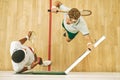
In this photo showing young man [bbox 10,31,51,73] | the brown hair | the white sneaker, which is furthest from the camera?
the white sneaker

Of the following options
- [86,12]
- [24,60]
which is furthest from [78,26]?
[24,60]

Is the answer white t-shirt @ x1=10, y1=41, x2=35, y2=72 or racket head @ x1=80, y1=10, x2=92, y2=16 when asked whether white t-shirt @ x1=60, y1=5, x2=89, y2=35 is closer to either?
racket head @ x1=80, y1=10, x2=92, y2=16

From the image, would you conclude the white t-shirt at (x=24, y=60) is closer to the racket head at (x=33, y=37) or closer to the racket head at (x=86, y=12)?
the racket head at (x=33, y=37)

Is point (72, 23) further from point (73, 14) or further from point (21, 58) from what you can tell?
point (21, 58)

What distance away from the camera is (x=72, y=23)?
2.46 m

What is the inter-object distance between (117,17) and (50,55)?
811mm

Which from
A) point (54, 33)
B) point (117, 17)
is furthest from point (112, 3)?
point (54, 33)

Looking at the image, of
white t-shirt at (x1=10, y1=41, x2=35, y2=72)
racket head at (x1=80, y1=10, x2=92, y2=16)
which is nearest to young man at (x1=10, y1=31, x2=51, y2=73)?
white t-shirt at (x1=10, y1=41, x2=35, y2=72)

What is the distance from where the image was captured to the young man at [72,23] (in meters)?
2.43

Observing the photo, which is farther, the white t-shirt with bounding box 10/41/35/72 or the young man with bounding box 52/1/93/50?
the young man with bounding box 52/1/93/50

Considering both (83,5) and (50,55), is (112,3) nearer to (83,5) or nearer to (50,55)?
(83,5)

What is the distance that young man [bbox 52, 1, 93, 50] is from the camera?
243 centimetres

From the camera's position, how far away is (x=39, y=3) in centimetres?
280

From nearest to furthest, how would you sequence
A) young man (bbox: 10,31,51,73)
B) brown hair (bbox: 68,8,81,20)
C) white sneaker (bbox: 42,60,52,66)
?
young man (bbox: 10,31,51,73) < brown hair (bbox: 68,8,81,20) < white sneaker (bbox: 42,60,52,66)
